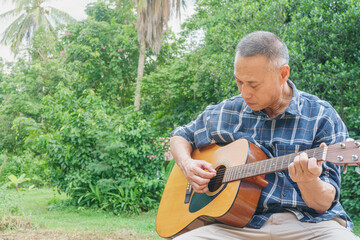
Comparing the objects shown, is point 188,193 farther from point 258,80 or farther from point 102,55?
point 102,55

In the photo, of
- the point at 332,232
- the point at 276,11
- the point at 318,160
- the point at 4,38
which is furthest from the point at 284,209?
the point at 4,38

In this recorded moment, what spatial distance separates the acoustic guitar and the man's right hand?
0.20ft

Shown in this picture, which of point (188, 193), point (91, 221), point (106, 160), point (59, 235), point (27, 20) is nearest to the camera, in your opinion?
point (188, 193)

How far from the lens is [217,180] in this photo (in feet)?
7.29

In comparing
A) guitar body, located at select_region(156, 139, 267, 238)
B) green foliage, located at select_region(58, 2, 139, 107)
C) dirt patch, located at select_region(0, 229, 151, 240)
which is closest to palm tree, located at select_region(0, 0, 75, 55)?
green foliage, located at select_region(58, 2, 139, 107)

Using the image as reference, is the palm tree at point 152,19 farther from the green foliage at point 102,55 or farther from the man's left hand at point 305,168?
the man's left hand at point 305,168

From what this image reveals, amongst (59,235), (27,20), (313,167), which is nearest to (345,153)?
(313,167)

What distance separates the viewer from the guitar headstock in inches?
62.1

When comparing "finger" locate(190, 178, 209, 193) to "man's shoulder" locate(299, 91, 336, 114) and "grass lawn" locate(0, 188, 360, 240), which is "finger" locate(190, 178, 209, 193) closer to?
"man's shoulder" locate(299, 91, 336, 114)

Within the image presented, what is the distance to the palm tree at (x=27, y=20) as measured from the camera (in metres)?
22.0

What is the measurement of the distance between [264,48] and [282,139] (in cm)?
51

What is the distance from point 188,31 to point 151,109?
2.87 metres

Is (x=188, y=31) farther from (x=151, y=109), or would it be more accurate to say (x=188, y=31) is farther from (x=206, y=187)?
(x=206, y=187)

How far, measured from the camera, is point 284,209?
77.6 inches
